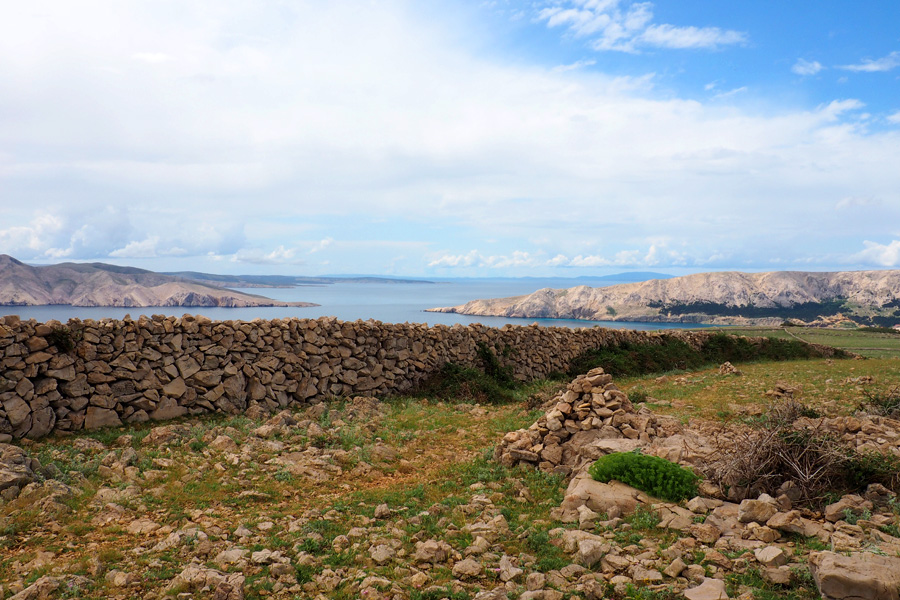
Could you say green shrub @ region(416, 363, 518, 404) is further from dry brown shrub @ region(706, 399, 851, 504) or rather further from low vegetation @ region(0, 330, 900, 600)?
dry brown shrub @ region(706, 399, 851, 504)

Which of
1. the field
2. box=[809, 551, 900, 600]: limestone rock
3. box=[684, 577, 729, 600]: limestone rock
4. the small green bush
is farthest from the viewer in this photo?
the field

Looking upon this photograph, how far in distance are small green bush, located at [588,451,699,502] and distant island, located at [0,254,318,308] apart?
66.3ft

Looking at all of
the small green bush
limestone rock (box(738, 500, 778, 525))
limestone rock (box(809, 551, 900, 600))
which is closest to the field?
the small green bush

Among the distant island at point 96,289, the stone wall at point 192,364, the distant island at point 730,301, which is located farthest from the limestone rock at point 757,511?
the distant island at point 730,301

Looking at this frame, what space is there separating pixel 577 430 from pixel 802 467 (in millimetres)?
3279

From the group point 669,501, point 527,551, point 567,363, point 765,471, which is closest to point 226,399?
point 527,551

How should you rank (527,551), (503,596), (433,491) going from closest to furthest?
(503,596) → (527,551) → (433,491)

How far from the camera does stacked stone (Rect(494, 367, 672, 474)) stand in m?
8.55

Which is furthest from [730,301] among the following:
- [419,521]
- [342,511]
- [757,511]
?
[342,511]

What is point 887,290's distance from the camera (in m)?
61.8

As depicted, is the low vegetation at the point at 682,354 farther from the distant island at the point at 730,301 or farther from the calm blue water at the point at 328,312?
the distant island at the point at 730,301

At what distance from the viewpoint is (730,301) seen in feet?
188

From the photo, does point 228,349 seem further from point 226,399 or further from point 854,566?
point 854,566

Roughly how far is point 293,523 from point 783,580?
503 centimetres
